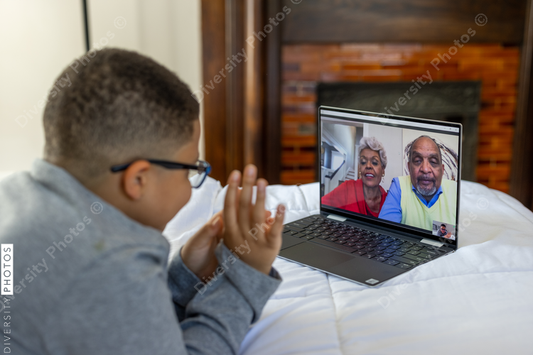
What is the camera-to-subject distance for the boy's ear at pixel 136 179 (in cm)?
64

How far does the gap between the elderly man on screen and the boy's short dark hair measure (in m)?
0.53

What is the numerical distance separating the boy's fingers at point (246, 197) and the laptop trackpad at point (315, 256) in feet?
0.79

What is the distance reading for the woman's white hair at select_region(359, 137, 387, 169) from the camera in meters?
1.06

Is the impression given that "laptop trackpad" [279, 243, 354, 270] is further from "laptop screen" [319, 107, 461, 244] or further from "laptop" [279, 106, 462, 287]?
"laptop screen" [319, 107, 461, 244]

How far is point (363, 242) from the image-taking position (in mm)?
1034

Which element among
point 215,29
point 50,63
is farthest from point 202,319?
point 215,29

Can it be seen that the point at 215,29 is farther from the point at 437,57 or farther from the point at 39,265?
the point at 39,265

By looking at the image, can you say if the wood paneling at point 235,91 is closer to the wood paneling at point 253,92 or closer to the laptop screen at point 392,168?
the wood paneling at point 253,92

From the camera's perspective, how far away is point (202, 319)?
0.70m

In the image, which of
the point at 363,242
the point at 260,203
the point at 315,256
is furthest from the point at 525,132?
the point at 260,203

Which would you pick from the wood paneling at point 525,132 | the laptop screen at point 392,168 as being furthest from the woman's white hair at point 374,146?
the wood paneling at point 525,132

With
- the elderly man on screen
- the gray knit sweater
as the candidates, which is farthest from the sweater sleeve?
the elderly man on screen

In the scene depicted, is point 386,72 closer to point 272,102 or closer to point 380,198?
point 272,102

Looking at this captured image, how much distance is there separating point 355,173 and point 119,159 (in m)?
0.60
